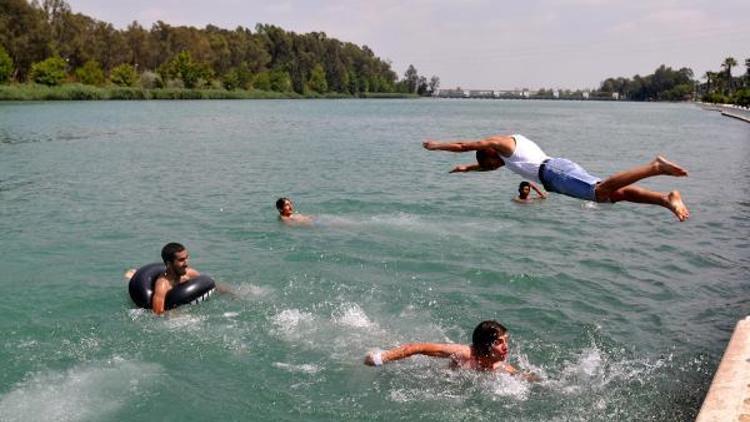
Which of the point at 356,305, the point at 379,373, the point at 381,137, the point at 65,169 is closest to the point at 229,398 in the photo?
the point at 379,373

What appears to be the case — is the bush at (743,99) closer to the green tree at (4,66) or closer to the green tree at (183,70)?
the green tree at (183,70)

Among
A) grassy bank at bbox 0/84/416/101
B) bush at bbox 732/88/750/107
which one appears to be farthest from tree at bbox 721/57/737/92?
grassy bank at bbox 0/84/416/101

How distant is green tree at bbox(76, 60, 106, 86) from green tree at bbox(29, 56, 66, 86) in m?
10.1

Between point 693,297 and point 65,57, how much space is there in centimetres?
13629

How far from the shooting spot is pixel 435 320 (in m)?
11.1

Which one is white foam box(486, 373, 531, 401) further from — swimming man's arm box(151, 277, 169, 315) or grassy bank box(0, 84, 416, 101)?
grassy bank box(0, 84, 416, 101)


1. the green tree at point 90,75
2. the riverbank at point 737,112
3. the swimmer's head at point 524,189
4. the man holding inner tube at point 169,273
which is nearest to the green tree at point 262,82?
the green tree at point 90,75

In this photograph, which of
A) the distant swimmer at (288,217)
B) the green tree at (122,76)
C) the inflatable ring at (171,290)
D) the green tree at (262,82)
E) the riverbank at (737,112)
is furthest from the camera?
the green tree at (262,82)

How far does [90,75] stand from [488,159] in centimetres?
12630

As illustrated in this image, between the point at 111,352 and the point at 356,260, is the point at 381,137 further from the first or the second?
the point at 111,352

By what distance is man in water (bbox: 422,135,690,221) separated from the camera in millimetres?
7863

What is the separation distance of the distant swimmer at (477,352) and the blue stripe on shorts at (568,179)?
205cm

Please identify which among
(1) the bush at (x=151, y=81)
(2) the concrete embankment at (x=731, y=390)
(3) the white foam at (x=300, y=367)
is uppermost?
(1) the bush at (x=151, y=81)

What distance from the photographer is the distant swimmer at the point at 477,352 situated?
8109 millimetres
